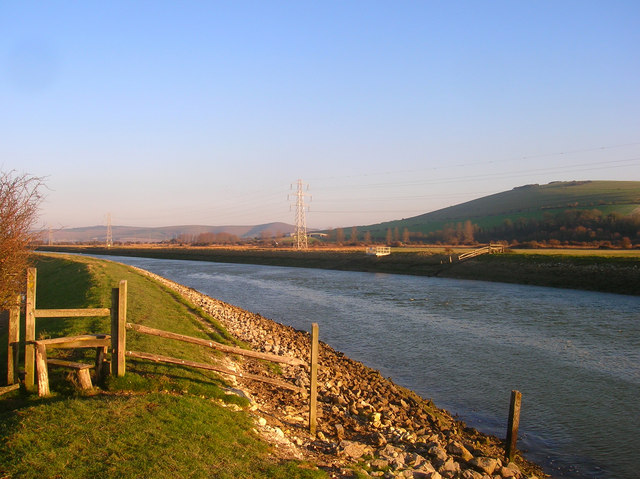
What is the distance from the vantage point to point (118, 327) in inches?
347

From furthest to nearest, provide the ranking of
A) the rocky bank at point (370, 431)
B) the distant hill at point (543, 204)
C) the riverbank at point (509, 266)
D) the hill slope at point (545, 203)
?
the hill slope at point (545, 203) → the distant hill at point (543, 204) → the riverbank at point (509, 266) → the rocky bank at point (370, 431)

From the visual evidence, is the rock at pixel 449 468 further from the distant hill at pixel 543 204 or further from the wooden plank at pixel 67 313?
the distant hill at pixel 543 204

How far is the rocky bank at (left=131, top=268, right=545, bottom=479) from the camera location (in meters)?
8.23

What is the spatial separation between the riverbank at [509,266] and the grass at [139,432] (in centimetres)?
3905

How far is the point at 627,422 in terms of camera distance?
1242cm

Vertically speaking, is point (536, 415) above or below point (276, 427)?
below

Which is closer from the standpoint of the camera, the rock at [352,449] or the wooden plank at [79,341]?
the rock at [352,449]

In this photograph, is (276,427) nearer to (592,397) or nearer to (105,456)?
(105,456)

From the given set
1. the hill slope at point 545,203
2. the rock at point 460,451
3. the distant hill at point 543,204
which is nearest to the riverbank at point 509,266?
the rock at point 460,451

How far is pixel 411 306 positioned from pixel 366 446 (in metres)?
23.4

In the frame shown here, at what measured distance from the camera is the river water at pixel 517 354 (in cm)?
1160

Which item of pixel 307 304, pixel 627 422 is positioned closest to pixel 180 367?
pixel 627 422

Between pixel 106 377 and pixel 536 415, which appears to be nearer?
pixel 106 377

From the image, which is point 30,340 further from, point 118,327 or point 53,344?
point 118,327
